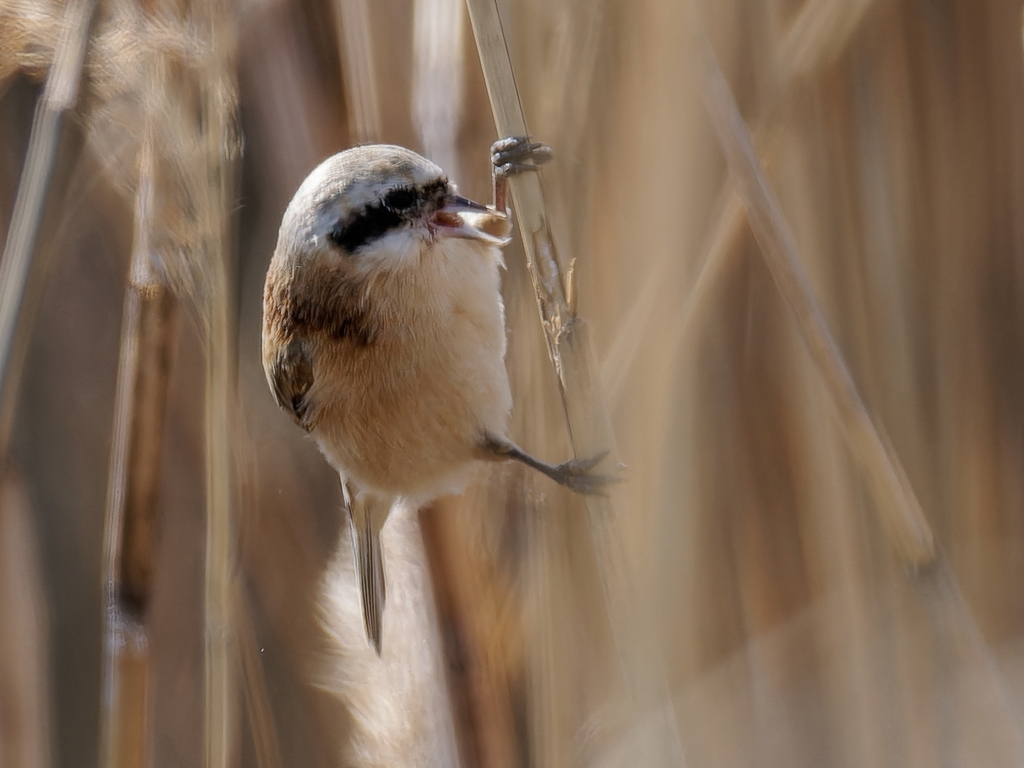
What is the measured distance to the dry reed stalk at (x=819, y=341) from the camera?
2.99 ft

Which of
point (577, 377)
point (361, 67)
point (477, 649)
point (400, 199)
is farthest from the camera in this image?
point (361, 67)

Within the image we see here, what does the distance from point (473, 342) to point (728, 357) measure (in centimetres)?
52

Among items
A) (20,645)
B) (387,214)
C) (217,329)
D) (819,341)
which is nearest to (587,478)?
(819,341)

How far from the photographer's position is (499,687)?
1.21 metres

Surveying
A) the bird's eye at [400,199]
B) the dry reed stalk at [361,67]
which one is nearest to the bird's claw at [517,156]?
the bird's eye at [400,199]

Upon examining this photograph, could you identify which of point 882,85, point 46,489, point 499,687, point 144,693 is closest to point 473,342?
point 499,687

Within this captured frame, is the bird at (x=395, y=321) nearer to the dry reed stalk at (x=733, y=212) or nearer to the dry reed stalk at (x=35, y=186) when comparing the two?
the dry reed stalk at (x=733, y=212)

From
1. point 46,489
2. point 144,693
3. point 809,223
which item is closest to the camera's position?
point 144,693

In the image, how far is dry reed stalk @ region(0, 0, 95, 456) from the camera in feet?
3.54

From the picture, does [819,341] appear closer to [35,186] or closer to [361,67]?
[361,67]

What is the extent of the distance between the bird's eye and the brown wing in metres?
0.25

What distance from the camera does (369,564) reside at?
1271 millimetres

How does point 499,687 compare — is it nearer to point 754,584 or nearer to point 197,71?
point 754,584

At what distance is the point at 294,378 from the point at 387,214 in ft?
0.98
